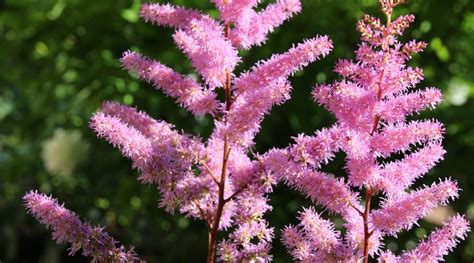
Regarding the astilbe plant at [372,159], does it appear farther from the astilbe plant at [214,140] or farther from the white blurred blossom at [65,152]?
the white blurred blossom at [65,152]

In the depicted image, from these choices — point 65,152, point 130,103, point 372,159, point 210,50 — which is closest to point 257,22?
point 210,50

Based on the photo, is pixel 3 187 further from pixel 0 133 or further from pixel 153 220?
pixel 153 220

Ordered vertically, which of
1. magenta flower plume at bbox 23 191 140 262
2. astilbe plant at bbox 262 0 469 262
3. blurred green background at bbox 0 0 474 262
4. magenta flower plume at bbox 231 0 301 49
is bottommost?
magenta flower plume at bbox 23 191 140 262

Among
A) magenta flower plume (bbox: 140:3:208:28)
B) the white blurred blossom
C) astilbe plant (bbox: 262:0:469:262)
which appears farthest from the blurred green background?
astilbe plant (bbox: 262:0:469:262)

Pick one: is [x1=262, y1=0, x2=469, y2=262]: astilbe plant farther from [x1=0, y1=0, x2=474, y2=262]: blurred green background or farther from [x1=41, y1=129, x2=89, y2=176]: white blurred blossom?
[x1=41, y1=129, x2=89, y2=176]: white blurred blossom

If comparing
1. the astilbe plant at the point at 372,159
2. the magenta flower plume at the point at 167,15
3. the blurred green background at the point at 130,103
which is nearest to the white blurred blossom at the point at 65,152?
the blurred green background at the point at 130,103

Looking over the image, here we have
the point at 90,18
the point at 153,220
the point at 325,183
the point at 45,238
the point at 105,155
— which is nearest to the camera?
the point at 325,183

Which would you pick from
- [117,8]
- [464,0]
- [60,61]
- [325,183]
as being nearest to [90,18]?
[117,8]
